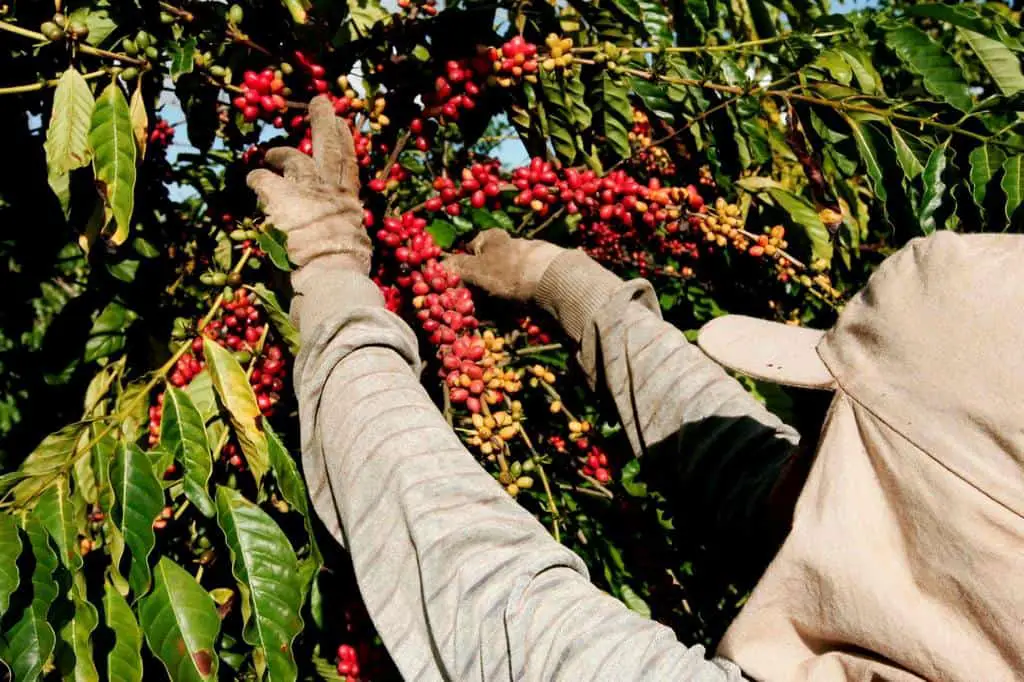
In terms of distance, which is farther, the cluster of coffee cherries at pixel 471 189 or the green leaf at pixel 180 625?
the cluster of coffee cherries at pixel 471 189

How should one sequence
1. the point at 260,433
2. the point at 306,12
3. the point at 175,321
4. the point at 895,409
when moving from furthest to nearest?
the point at 175,321 < the point at 306,12 < the point at 260,433 < the point at 895,409

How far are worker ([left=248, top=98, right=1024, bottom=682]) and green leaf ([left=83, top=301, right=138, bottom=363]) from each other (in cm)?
82

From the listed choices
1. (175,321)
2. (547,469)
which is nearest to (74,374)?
(175,321)

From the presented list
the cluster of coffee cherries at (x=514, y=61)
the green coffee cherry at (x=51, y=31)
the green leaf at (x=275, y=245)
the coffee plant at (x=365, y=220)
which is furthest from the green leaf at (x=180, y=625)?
the cluster of coffee cherries at (x=514, y=61)

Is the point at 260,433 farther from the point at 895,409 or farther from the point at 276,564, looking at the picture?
the point at 895,409

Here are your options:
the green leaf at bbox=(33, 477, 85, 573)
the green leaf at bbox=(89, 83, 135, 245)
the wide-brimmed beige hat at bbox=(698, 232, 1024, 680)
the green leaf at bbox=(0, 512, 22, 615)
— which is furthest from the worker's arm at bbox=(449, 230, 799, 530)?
the green leaf at bbox=(0, 512, 22, 615)

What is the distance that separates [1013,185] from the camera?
4.80 ft

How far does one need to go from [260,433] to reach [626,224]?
4.16ft

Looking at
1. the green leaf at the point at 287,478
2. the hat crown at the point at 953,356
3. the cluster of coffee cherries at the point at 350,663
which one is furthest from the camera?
the cluster of coffee cherries at the point at 350,663

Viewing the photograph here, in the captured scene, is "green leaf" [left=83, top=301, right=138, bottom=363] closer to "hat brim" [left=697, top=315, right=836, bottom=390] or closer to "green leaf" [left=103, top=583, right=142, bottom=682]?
"green leaf" [left=103, top=583, right=142, bottom=682]

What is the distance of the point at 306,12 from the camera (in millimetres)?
1776

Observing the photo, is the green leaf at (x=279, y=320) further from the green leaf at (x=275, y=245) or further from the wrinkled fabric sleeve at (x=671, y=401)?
the wrinkled fabric sleeve at (x=671, y=401)

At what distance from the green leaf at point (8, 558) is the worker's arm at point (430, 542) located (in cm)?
49

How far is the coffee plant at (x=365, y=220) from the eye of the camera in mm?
1395
